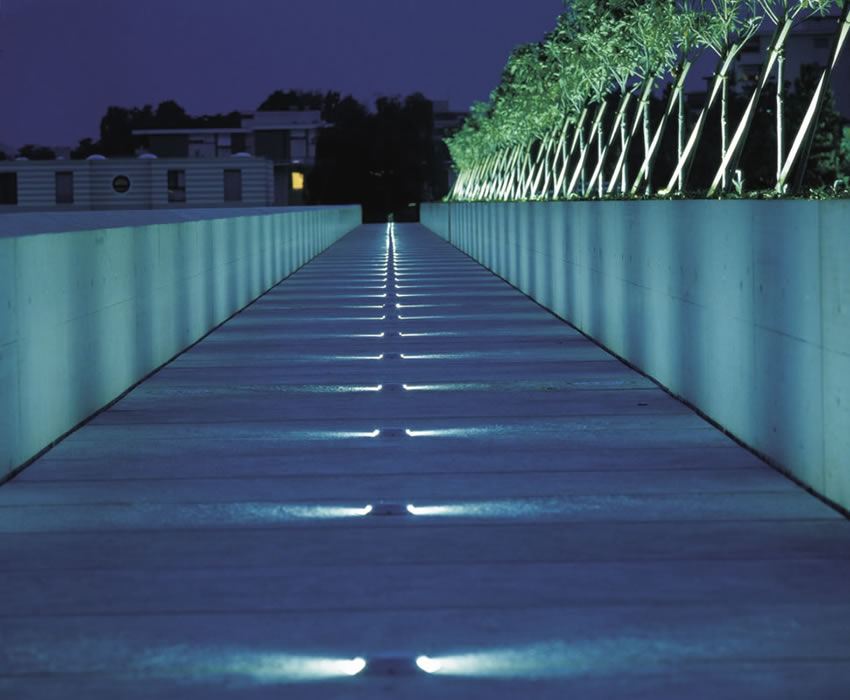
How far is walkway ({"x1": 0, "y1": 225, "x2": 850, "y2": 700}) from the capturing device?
15.8 feet

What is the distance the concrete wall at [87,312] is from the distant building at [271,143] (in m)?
131

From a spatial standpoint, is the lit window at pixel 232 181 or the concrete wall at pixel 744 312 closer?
the concrete wall at pixel 744 312

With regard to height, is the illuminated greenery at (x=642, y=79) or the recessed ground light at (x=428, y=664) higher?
the illuminated greenery at (x=642, y=79)

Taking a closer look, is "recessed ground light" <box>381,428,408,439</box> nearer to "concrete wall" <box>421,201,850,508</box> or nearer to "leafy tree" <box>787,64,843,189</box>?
"concrete wall" <box>421,201,850,508</box>

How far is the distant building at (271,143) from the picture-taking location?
14950cm

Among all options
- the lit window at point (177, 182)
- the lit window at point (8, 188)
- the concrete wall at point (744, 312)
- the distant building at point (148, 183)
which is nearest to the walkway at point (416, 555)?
the concrete wall at point (744, 312)

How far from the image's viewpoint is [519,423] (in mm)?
10102

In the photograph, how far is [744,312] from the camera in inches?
360

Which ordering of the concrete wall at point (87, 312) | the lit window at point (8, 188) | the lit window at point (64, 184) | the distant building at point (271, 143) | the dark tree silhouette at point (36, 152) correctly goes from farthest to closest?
the dark tree silhouette at point (36, 152) → the distant building at point (271, 143) → the lit window at point (8, 188) → the lit window at point (64, 184) → the concrete wall at point (87, 312)

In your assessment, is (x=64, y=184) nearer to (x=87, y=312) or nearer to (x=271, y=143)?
(x=271, y=143)

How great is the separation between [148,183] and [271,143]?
139ft

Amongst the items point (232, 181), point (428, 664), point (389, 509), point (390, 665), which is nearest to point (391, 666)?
point (390, 665)

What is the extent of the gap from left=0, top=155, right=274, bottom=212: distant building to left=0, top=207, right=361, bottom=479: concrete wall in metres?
101

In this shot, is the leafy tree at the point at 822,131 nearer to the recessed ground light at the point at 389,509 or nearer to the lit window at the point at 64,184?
the lit window at the point at 64,184
